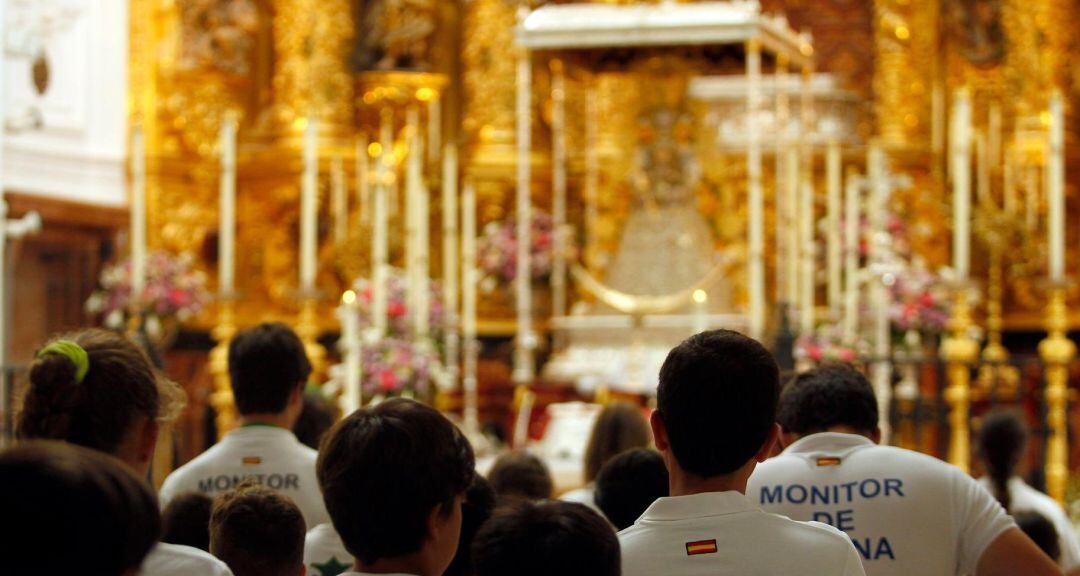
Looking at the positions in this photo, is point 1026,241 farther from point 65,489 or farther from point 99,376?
point 65,489

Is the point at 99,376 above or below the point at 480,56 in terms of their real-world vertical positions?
below

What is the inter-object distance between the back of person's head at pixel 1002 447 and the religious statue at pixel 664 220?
4.71 metres

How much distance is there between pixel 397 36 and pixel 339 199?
141 centimetres

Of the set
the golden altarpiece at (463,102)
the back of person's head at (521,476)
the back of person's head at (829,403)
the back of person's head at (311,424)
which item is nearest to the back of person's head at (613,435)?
the back of person's head at (521,476)

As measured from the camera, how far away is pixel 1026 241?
11.2 meters

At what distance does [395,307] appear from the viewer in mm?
8586

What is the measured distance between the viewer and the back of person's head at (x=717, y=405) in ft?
9.24

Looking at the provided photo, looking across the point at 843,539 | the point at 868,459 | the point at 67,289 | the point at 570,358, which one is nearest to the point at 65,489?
the point at 843,539

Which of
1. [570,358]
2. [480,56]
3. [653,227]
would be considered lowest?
[570,358]

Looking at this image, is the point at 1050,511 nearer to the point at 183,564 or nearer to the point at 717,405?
the point at 717,405

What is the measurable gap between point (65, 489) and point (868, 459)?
7.11 ft

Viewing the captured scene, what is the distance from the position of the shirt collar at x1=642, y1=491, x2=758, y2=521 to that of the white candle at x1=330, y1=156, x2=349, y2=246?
869 centimetres

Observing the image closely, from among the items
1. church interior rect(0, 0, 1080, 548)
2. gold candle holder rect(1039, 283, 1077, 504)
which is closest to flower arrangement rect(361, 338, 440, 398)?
church interior rect(0, 0, 1080, 548)

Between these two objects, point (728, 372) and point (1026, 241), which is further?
point (1026, 241)
